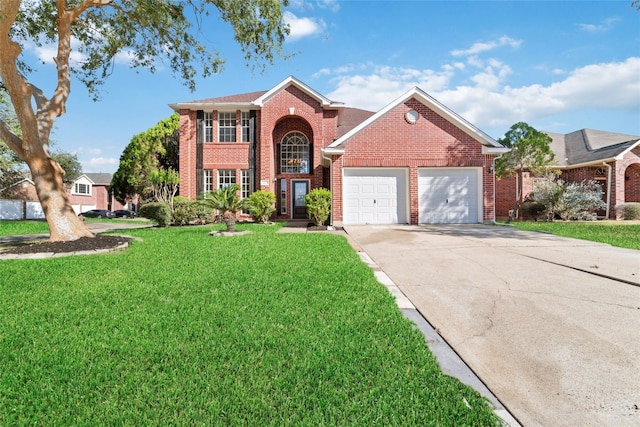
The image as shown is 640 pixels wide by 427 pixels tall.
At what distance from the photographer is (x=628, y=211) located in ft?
56.2

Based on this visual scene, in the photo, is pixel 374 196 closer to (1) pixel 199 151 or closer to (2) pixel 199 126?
(1) pixel 199 151

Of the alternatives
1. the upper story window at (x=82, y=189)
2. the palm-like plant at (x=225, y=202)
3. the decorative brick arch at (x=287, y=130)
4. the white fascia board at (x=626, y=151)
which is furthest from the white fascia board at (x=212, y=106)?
the upper story window at (x=82, y=189)

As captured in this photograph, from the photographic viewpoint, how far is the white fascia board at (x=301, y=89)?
17.5 meters

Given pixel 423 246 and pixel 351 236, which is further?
pixel 351 236

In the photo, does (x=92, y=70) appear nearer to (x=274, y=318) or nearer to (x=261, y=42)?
(x=261, y=42)

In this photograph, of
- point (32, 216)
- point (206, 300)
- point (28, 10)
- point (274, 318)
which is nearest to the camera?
point (274, 318)

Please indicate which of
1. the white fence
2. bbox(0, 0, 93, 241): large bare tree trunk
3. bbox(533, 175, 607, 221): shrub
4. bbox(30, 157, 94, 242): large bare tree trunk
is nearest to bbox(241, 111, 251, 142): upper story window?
bbox(0, 0, 93, 241): large bare tree trunk

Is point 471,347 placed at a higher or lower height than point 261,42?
lower

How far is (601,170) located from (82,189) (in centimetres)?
5349

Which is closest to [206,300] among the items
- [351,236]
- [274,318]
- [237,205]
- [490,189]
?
[274,318]

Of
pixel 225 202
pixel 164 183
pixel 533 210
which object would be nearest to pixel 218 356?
pixel 225 202

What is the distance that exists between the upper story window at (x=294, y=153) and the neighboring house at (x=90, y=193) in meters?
28.7

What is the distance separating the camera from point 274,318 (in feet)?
→ 10.9

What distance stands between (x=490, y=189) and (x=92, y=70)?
614 inches
